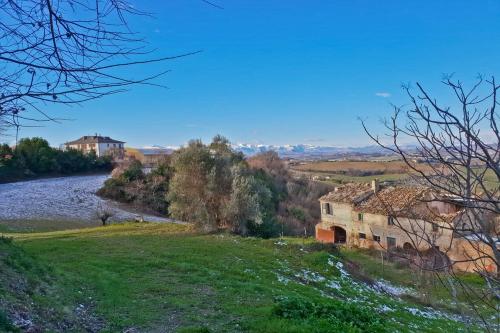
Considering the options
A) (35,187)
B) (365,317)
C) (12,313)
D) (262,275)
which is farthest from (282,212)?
(12,313)

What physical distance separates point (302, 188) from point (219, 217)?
92.8 ft

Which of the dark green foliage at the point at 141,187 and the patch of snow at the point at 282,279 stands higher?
the dark green foliage at the point at 141,187

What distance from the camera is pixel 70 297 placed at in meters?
7.73

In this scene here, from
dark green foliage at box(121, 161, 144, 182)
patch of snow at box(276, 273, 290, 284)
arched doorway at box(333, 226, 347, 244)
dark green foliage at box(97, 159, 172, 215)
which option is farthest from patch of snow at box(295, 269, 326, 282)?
dark green foliage at box(121, 161, 144, 182)

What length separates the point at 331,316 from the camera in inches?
288

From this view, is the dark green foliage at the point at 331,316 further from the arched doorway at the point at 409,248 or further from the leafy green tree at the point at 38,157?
the leafy green tree at the point at 38,157

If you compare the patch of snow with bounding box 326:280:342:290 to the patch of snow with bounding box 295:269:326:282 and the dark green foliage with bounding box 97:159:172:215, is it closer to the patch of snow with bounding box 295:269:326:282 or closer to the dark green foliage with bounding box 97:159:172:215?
the patch of snow with bounding box 295:269:326:282

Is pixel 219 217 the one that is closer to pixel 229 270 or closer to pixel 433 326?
pixel 229 270

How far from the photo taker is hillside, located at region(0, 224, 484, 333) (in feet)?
22.1

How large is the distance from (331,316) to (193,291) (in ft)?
11.9

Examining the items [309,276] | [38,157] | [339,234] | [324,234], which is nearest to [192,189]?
[309,276]

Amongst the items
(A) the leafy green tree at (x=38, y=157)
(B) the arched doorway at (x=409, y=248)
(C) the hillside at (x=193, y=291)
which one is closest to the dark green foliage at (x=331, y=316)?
(C) the hillside at (x=193, y=291)

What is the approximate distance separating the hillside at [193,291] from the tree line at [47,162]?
2914 cm

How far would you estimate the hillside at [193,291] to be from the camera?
6.73 metres
